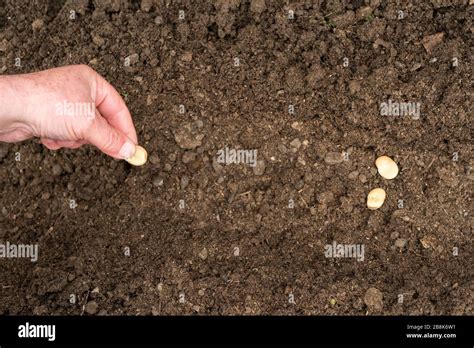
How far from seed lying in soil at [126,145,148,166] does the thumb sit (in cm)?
12

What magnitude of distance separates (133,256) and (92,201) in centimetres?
33

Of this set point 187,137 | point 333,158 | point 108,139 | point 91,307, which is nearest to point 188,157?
point 187,137

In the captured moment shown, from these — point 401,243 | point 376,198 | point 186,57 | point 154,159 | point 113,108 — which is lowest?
point 401,243

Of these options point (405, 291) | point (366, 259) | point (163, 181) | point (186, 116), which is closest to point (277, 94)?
point (186, 116)

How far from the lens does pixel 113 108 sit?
2.49 m

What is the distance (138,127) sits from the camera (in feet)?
9.33

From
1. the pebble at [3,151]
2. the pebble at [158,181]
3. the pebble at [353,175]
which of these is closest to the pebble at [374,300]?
the pebble at [353,175]

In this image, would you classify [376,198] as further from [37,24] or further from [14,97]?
[37,24]

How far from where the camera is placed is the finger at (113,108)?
2436 millimetres

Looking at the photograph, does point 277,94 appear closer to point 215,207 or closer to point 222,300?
point 215,207

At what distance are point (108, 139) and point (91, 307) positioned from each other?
739 mm

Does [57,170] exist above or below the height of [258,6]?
below

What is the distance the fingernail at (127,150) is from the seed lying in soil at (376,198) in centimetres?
104

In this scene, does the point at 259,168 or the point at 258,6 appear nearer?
the point at 259,168
